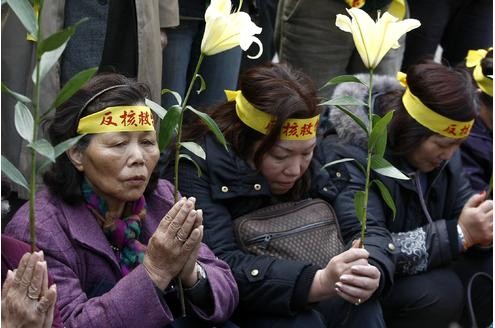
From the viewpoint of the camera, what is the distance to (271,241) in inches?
133

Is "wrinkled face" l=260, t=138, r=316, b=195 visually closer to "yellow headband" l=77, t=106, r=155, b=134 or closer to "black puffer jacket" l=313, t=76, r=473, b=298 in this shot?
"black puffer jacket" l=313, t=76, r=473, b=298

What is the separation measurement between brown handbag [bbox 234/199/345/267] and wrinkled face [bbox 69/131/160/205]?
50cm

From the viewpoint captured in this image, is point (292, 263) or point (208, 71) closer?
point (292, 263)

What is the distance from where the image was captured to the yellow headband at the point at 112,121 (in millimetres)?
2943

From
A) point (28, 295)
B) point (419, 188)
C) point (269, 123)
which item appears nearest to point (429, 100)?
point (419, 188)

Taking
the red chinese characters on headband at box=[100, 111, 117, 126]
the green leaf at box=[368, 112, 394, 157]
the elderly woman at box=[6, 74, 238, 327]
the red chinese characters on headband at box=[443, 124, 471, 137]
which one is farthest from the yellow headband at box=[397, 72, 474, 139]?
the red chinese characters on headband at box=[100, 111, 117, 126]

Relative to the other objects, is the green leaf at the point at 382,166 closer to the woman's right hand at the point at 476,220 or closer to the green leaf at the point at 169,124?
the green leaf at the point at 169,124

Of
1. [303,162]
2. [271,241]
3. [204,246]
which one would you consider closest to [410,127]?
[303,162]

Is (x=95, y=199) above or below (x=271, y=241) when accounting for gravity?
above

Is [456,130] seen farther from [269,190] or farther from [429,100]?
[269,190]

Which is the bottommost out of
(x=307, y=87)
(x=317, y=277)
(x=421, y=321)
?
(x=421, y=321)

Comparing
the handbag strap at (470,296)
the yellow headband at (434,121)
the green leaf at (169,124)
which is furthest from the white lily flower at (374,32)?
the handbag strap at (470,296)

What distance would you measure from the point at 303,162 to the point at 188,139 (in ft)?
1.20

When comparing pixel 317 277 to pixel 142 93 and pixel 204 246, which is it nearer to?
pixel 204 246
